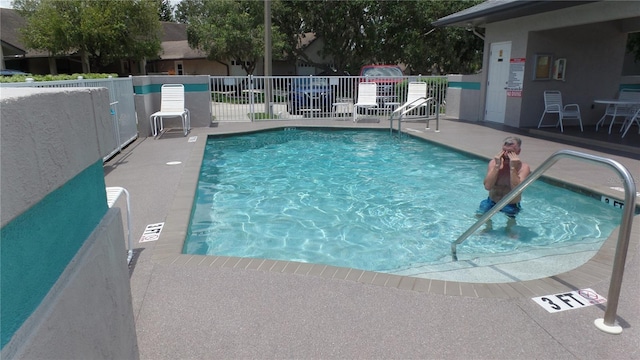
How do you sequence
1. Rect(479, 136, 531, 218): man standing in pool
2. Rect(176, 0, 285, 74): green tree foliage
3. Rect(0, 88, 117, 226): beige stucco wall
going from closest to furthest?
Rect(0, 88, 117, 226): beige stucco wall, Rect(479, 136, 531, 218): man standing in pool, Rect(176, 0, 285, 74): green tree foliage

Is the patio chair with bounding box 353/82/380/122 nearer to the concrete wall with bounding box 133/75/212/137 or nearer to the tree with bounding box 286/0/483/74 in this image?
the concrete wall with bounding box 133/75/212/137

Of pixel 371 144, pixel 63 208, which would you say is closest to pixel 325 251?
pixel 63 208

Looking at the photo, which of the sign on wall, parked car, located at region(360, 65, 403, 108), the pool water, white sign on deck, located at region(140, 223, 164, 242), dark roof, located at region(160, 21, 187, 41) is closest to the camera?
white sign on deck, located at region(140, 223, 164, 242)

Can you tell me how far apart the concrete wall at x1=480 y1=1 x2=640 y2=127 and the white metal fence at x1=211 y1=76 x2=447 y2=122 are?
11.5ft

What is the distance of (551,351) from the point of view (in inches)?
105

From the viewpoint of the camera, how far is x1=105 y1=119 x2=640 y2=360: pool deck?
2.69 m

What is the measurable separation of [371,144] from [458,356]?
31.2ft

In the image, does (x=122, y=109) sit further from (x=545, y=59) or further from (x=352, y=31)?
(x=352, y=31)

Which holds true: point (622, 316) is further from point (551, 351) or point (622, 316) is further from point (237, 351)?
point (237, 351)

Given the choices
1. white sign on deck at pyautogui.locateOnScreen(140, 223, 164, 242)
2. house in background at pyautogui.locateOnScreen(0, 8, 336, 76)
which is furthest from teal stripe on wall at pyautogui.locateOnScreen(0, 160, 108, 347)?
house in background at pyautogui.locateOnScreen(0, 8, 336, 76)

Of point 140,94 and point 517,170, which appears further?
point 140,94

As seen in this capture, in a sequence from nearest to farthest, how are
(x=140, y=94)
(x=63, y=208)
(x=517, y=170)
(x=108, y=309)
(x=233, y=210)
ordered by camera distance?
(x=63, y=208) < (x=108, y=309) < (x=517, y=170) < (x=233, y=210) < (x=140, y=94)

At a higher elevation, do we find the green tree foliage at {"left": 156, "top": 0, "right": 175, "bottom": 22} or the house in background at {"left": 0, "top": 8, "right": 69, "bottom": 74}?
the green tree foliage at {"left": 156, "top": 0, "right": 175, "bottom": 22}

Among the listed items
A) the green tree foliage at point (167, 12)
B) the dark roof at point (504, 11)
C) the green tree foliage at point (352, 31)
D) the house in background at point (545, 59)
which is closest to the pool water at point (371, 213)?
the dark roof at point (504, 11)
